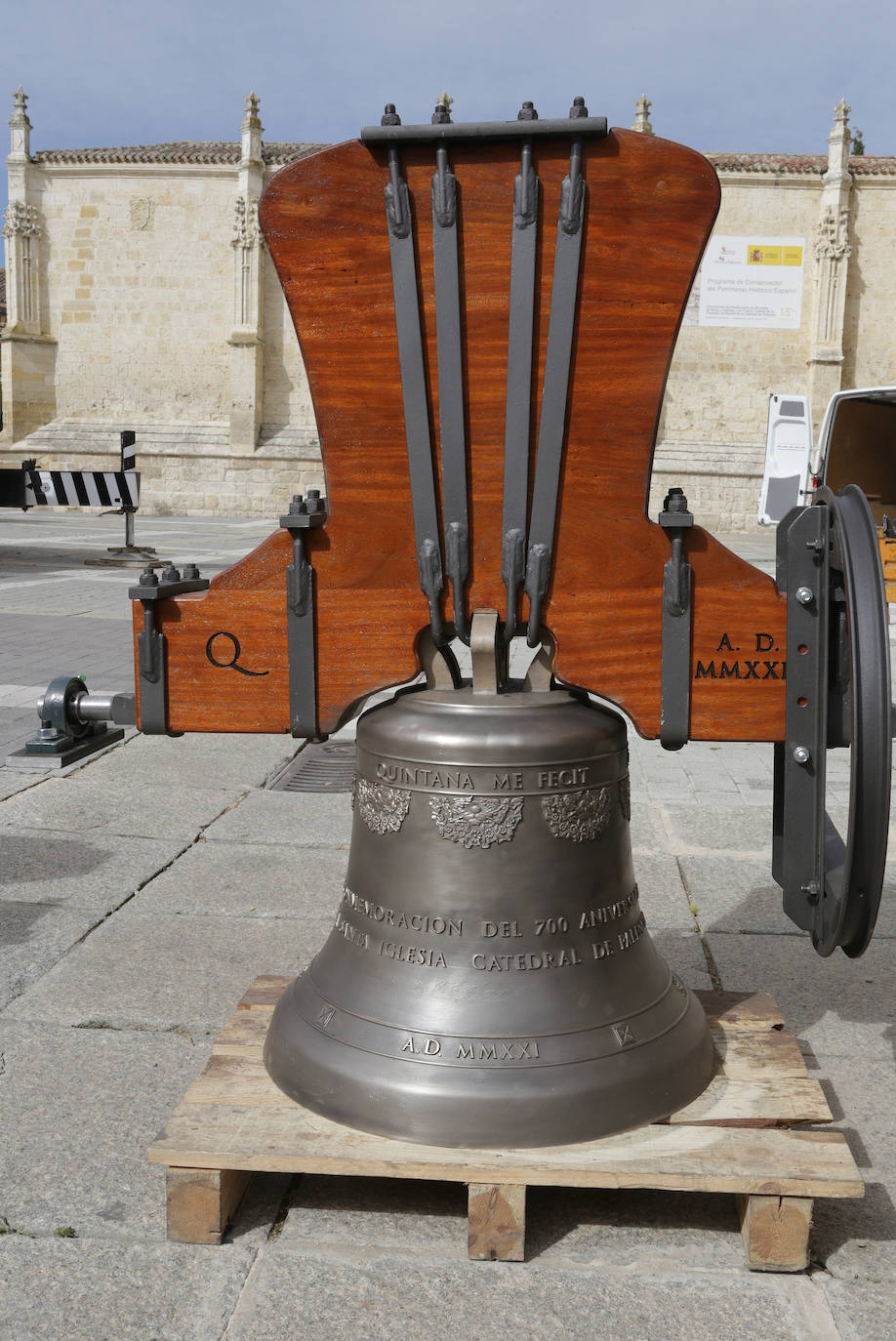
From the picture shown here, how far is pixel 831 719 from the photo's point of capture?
227cm

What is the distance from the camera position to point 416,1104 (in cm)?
224

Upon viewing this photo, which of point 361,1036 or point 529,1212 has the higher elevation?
point 361,1036

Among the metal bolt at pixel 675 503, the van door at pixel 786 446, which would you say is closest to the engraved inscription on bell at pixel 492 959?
the metal bolt at pixel 675 503

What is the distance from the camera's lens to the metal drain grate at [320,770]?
5480 mm

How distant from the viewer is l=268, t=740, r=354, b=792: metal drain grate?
5.48 meters

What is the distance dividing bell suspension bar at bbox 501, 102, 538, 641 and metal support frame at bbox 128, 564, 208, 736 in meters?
0.69

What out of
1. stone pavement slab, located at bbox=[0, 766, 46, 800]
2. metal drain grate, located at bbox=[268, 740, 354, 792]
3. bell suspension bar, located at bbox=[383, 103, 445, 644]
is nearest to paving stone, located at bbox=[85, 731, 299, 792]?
metal drain grate, located at bbox=[268, 740, 354, 792]

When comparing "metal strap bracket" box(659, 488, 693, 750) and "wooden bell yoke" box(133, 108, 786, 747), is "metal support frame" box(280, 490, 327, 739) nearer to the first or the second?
"wooden bell yoke" box(133, 108, 786, 747)

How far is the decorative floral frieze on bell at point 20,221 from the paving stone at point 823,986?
37.7 metres

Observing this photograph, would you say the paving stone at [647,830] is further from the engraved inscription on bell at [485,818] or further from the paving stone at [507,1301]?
the paving stone at [507,1301]

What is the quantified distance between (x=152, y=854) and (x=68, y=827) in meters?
0.51

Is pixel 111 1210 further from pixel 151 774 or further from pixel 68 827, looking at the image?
pixel 151 774

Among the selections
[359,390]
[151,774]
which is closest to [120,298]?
[151,774]

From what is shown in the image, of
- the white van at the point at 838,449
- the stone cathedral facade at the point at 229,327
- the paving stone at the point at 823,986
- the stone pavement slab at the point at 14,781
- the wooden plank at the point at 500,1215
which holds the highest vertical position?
the stone cathedral facade at the point at 229,327
